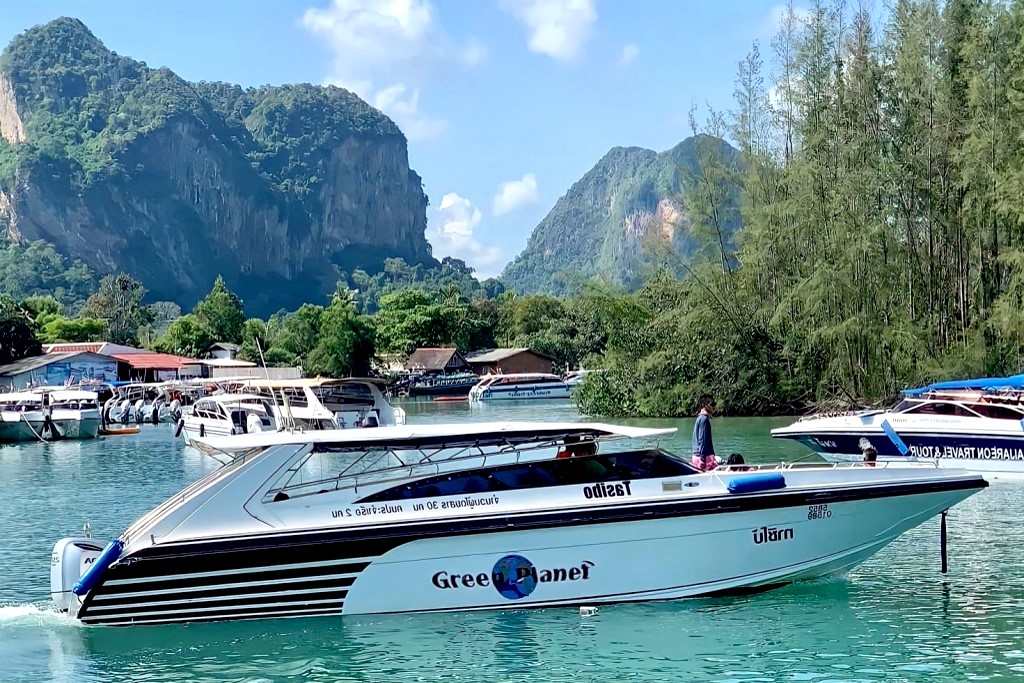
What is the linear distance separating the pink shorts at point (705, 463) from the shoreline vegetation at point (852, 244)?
2443 cm

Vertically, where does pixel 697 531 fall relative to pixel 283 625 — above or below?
above

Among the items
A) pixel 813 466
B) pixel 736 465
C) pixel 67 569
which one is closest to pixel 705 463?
pixel 736 465

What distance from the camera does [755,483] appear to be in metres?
12.9

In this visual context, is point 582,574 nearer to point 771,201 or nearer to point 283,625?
point 283,625

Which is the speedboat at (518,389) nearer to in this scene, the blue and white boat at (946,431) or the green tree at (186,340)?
the green tree at (186,340)

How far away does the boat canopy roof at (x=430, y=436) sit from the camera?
13.0 metres

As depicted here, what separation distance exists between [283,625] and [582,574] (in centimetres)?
320

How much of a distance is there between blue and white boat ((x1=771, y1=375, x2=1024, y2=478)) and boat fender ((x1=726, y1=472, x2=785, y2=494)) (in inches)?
398

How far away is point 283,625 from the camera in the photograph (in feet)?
41.5

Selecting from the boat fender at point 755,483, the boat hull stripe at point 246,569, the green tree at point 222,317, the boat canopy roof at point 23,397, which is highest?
the green tree at point 222,317

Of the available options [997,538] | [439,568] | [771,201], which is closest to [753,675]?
[439,568]

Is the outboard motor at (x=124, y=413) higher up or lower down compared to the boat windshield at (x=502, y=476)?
higher up

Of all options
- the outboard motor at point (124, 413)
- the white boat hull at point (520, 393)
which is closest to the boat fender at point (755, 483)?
the outboard motor at point (124, 413)

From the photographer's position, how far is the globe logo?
12656 millimetres
